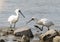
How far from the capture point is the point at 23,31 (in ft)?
42.4

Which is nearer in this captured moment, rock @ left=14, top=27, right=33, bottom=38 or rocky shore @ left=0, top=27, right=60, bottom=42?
rocky shore @ left=0, top=27, right=60, bottom=42

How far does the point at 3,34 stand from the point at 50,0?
16021 mm

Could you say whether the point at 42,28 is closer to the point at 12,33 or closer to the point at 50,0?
the point at 12,33

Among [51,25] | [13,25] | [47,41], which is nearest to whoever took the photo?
[47,41]

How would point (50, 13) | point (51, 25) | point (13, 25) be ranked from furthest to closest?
point (50, 13) < point (13, 25) < point (51, 25)

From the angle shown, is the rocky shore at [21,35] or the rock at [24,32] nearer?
the rocky shore at [21,35]

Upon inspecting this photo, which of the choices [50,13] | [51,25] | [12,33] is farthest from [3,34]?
[50,13]

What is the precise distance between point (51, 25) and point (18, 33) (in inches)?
88.1

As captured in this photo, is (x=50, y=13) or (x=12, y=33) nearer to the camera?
(x=12, y=33)

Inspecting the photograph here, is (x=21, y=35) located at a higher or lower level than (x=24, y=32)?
lower

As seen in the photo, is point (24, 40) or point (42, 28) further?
point (42, 28)

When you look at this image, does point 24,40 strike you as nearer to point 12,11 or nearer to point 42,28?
point 42,28

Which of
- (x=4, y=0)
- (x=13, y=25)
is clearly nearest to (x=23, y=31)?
(x=13, y=25)

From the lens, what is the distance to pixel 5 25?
1540 centimetres
